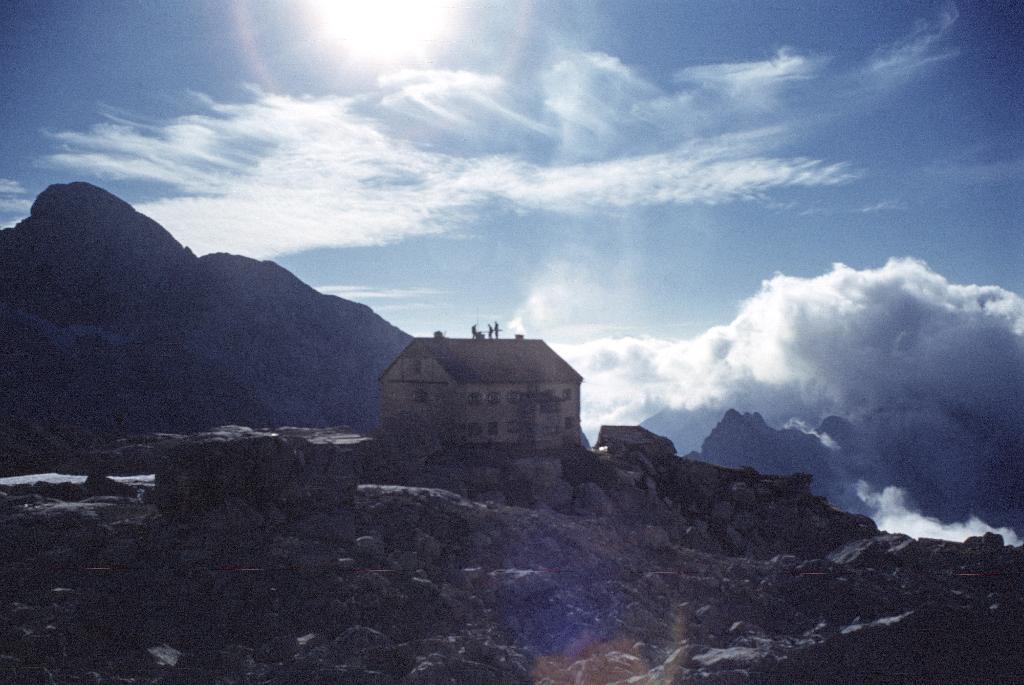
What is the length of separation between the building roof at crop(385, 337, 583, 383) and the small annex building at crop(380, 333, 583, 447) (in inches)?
3.1

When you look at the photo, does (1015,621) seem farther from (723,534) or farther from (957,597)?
(723,534)

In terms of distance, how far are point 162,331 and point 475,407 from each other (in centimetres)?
11894

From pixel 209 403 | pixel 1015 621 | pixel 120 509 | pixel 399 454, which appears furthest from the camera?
pixel 209 403

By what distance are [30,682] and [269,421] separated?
455ft

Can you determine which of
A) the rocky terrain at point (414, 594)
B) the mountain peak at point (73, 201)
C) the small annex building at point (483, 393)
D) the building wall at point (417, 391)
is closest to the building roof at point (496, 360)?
the small annex building at point (483, 393)

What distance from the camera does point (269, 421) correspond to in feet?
468

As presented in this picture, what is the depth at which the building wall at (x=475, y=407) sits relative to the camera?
54.3m

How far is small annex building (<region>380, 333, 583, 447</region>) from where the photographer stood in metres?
54.4

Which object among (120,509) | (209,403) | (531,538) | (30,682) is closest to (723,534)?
(531,538)

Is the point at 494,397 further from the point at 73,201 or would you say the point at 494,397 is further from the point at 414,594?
the point at 73,201

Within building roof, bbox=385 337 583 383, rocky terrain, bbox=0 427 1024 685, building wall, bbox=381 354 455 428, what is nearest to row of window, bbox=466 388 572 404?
building roof, bbox=385 337 583 383

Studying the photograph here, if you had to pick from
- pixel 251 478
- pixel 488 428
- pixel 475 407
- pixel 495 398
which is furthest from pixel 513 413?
pixel 251 478

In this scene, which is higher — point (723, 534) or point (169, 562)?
point (169, 562)

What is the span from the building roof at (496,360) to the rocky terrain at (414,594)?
1306 inches
